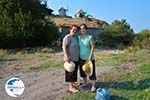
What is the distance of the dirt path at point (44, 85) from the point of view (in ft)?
37.2

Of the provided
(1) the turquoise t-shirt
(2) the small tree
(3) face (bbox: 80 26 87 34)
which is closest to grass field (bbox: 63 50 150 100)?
(1) the turquoise t-shirt

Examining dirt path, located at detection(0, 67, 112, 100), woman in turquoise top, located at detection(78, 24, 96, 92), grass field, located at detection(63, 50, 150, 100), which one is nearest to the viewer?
grass field, located at detection(63, 50, 150, 100)

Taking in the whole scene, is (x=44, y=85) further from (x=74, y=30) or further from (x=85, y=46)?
(x=74, y=30)

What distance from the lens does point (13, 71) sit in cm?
1587

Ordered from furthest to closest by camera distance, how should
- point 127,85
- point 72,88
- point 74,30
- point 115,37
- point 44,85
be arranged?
point 115,37 < point 44,85 < point 127,85 < point 72,88 < point 74,30

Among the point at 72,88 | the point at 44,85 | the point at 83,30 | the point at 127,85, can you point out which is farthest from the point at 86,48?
the point at 44,85

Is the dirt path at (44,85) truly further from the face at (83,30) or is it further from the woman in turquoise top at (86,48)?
the face at (83,30)

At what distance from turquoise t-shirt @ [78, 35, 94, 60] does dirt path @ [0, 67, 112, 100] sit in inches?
41.1

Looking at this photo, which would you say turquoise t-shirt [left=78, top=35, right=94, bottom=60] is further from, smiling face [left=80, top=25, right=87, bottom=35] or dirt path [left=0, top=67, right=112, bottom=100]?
dirt path [left=0, top=67, right=112, bottom=100]

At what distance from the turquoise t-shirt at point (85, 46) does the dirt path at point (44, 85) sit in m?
1.04

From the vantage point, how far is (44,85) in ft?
40.6

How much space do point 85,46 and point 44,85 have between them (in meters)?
2.01

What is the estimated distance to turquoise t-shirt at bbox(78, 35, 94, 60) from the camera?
11.0 meters

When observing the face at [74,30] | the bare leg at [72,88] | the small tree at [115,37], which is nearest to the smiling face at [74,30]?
the face at [74,30]
